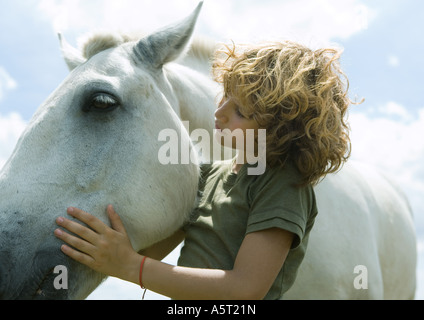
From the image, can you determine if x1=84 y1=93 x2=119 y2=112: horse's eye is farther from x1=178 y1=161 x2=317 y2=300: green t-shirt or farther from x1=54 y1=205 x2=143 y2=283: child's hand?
x1=178 y1=161 x2=317 y2=300: green t-shirt

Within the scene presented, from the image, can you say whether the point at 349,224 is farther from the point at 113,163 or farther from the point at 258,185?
the point at 113,163

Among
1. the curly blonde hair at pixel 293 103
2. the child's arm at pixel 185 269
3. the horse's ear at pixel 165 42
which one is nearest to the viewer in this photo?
the child's arm at pixel 185 269

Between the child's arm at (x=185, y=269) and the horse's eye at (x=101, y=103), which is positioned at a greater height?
the horse's eye at (x=101, y=103)

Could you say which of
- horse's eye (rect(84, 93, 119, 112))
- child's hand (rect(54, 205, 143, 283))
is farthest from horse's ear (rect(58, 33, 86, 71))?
child's hand (rect(54, 205, 143, 283))

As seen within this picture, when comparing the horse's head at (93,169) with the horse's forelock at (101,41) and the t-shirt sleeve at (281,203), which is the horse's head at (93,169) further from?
the t-shirt sleeve at (281,203)

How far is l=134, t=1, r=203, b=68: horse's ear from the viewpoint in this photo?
90.9 inches

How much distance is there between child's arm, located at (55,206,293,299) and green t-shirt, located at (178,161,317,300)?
7 cm

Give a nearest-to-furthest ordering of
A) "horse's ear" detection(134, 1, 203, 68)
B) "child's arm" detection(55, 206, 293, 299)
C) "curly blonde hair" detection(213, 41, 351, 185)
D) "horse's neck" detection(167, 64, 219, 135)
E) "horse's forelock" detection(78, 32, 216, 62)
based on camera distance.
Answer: "child's arm" detection(55, 206, 293, 299) → "curly blonde hair" detection(213, 41, 351, 185) → "horse's ear" detection(134, 1, 203, 68) → "horse's forelock" detection(78, 32, 216, 62) → "horse's neck" detection(167, 64, 219, 135)

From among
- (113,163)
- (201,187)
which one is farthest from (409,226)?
(113,163)

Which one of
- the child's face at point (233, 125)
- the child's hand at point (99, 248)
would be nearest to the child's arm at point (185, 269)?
the child's hand at point (99, 248)

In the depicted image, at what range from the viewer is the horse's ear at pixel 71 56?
270cm

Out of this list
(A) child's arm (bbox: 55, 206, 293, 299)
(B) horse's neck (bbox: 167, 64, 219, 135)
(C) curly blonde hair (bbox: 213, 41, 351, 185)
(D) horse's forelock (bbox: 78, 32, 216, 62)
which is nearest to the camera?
(A) child's arm (bbox: 55, 206, 293, 299)

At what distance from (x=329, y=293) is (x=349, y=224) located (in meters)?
0.57

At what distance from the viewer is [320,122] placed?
1.99 metres
